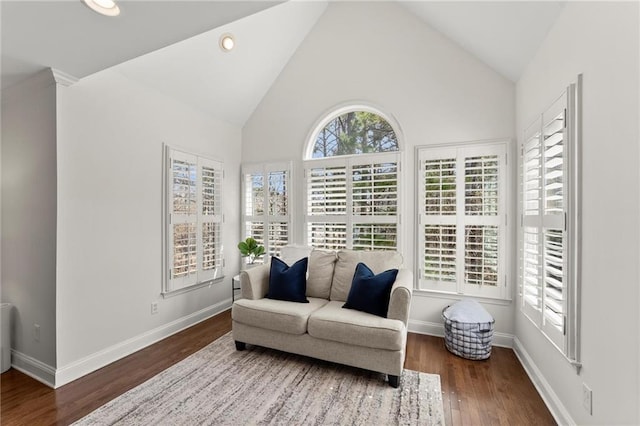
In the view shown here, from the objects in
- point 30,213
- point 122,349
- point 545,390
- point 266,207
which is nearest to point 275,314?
point 122,349

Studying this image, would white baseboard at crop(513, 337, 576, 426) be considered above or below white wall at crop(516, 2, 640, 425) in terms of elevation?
below

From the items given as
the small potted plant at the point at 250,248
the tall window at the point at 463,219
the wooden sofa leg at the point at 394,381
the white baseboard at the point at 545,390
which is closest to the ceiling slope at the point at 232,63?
the small potted plant at the point at 250,248

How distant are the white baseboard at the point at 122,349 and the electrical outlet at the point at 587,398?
11.1 ft

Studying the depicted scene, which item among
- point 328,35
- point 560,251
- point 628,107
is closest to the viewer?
point 628,107

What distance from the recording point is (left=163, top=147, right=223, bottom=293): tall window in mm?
3102

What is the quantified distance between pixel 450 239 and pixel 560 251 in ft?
4.08

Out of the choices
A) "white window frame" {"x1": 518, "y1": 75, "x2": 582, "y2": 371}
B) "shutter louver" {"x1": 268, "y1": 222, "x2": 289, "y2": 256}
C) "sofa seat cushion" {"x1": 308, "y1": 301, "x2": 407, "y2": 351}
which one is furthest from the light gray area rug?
"shutter louver" {"x1": 268, "y1": 222, "x2": 289, "y2": 256}

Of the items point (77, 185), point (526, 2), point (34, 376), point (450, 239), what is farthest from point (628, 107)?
point (34, 376)

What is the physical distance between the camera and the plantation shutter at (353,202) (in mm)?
3309

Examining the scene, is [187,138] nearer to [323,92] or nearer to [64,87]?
[64,87]

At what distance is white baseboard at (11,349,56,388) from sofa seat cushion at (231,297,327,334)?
1378mm

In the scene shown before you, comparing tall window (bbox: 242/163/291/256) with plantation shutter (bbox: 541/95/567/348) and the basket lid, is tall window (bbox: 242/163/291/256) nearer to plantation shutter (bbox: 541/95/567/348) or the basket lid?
the basket lid

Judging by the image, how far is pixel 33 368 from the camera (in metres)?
2.33

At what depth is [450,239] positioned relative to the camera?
3.05 metres
